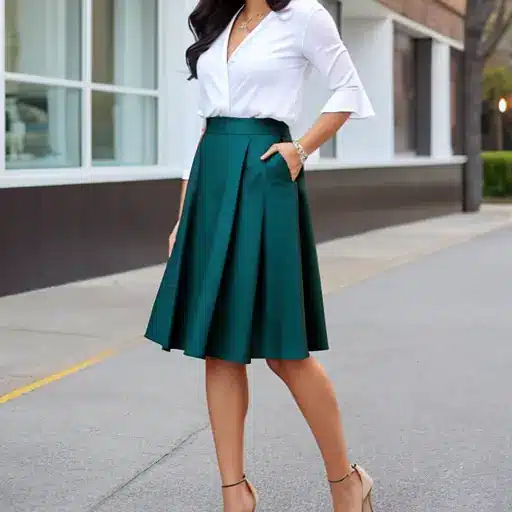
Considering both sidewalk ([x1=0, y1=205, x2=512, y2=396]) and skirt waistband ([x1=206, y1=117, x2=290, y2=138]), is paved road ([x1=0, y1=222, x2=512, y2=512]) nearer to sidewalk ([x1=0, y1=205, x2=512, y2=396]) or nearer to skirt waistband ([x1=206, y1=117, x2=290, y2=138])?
sidewalk ([x1=0, y1=205, x2=512, y2=396])

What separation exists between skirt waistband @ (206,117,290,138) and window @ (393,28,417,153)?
1908 centimetres

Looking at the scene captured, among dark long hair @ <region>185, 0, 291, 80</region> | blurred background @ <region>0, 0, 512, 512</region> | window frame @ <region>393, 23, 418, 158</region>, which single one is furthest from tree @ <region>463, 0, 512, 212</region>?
dark long hair @ <region>185, 0, 291, 80</region>

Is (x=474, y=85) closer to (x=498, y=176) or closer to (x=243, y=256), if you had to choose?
(x=498, y=176)

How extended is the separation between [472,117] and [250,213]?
843 inches

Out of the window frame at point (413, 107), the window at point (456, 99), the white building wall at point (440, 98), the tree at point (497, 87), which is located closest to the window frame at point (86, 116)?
the window frame at point (413, 107)

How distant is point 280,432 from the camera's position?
5297 mm

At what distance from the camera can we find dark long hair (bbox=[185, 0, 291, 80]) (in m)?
3.65

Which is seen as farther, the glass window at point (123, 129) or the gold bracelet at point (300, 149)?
the glass window at point (123, 129)

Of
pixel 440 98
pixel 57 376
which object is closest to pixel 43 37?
pixel 57 376

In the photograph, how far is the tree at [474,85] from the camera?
24.0m

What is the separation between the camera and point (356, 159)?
20.6m

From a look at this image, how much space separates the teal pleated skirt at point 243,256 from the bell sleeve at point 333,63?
0.62 ft

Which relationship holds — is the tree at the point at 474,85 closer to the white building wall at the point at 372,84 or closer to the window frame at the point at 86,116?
the white building wall at the point at 372,84

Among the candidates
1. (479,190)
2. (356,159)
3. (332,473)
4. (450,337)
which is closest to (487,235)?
(356,159)
